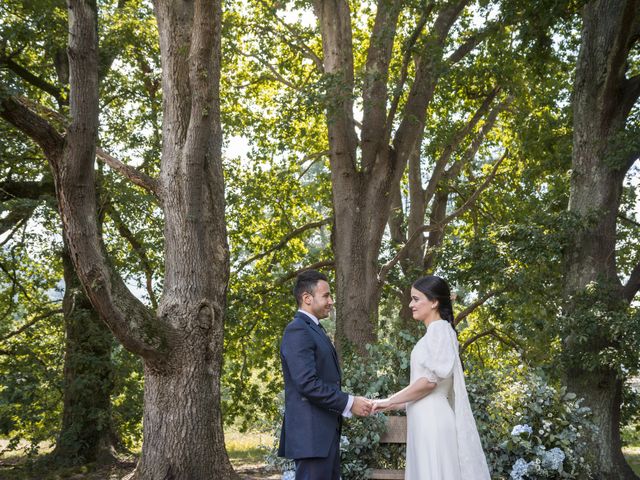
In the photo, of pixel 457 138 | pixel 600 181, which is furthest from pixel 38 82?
pixel 600 181

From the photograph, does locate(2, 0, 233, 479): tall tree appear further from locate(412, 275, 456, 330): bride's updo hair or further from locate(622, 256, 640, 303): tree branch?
locate(622, 256, 640, 303): tree branch

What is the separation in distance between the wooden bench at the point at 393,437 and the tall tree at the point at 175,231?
3.27m

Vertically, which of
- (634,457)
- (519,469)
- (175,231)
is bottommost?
(519,469)

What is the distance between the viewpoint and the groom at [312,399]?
4.82 metres

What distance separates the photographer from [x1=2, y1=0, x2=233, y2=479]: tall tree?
8.16 meters

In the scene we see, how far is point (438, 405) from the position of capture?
535 centimetres

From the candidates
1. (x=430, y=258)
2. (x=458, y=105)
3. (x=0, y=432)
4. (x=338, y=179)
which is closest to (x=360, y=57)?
(x=458, y=105)

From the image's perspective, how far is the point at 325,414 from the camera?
16.2 ft

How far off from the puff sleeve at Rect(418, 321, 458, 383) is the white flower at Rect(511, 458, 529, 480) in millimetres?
1890

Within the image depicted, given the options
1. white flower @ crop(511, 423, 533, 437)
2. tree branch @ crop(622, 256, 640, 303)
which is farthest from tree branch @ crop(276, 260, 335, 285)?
white flower @ crop(511, 423, 533, 437)

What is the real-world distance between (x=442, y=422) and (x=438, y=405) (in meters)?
0.12

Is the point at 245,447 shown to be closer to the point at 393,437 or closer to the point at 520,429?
the point at 393,437

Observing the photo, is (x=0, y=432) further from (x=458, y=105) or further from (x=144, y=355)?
(x=458, y=105)

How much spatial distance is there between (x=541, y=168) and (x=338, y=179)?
4.49 metres
